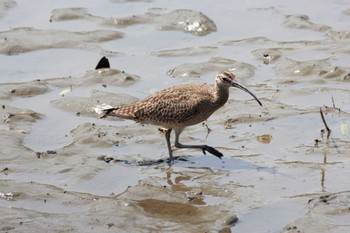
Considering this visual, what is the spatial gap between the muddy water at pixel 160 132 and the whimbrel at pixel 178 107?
0.39m

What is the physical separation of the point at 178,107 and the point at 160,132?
3.28 ft

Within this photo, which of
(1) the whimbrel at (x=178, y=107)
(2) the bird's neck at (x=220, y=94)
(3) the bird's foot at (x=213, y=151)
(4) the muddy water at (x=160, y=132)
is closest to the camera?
(4) the muddy water at (x=160, y=132)

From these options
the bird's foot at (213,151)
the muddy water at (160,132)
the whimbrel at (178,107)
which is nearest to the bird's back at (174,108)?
the whimbrel at (178,107)

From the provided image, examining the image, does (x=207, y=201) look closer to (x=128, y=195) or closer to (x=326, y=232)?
(x=128, y=195)

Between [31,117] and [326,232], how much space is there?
5.21 metres

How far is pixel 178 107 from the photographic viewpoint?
1218 cm

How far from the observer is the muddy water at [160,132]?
33.9 ft

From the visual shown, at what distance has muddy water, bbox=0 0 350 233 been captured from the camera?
10.3 metres

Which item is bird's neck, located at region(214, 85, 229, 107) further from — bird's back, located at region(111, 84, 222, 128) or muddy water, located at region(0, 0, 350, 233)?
muddy water, located at region(0, 0, 350, 233)

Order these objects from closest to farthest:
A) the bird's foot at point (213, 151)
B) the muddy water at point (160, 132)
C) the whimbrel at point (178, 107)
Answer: the muddy water at point (160, 132)
the bird's foot at point (213, 151)
the whimbrel at point (178, 107)

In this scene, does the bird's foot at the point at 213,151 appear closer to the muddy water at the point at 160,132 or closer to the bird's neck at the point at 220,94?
the muddy water at the point at 160,132

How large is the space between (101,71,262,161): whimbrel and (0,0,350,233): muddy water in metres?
0.39

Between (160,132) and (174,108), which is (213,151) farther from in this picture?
(160,132)

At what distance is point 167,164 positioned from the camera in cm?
1193
